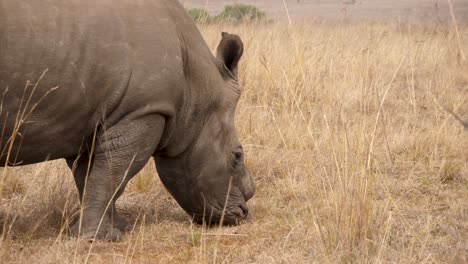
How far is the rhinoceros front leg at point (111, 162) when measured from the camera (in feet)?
17.6

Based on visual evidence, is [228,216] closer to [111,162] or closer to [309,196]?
[309,196]

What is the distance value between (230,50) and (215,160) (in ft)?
2.24

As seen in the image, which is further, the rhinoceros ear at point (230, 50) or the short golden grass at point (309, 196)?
the rhinoceros ear at point (230, 50)

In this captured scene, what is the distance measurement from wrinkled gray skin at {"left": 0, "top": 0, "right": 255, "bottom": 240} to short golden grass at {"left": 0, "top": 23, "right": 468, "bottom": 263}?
0.26m

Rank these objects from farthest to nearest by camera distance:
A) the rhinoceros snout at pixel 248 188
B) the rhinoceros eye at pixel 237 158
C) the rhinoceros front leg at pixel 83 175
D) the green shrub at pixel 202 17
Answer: the green shrub at pixel 202 17 < the rhinoceros snout at pixel 248 188 < the rhinoceros eye at pixel 237 158 < the rhinoceros front leg at pixel 83 175

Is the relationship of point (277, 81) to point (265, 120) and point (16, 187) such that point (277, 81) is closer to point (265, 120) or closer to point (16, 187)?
point (265, 120)

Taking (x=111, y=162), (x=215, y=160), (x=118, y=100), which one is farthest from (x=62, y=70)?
(x=215, y=160)

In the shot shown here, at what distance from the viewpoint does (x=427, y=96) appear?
9406mm

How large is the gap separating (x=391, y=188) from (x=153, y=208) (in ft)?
5.50

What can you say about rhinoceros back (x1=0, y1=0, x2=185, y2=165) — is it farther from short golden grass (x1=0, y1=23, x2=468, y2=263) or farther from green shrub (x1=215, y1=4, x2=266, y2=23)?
green shrub (x1=215, y1=4, x2=266, y2=23)

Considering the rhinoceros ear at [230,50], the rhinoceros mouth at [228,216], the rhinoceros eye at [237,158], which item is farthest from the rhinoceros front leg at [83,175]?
the rhinoceros ear at [230,50]

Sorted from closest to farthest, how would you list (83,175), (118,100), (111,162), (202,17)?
(118,100) → (111,162) → (83,175) → (202,17)

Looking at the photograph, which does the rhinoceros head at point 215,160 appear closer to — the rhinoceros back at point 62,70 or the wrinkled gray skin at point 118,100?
the wrinkled gray skin at point 118,100

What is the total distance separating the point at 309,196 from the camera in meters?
5.91
